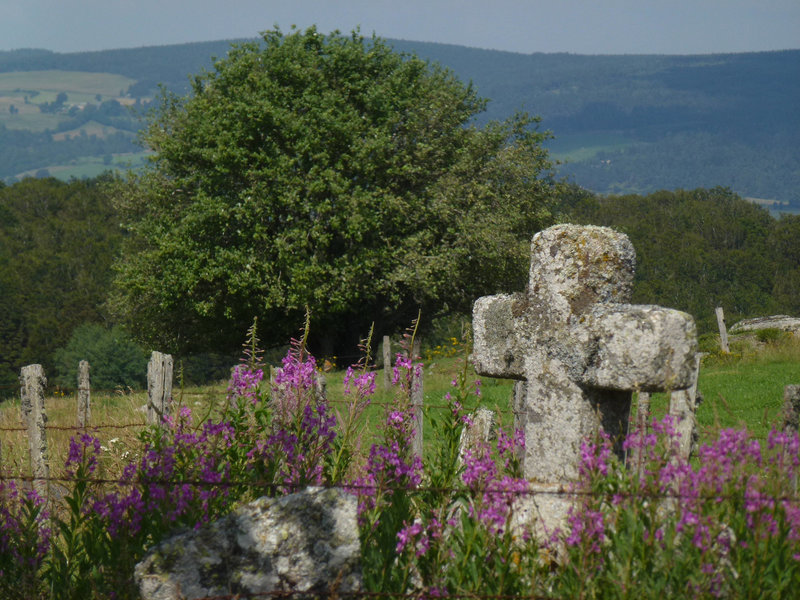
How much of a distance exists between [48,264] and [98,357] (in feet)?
54.8

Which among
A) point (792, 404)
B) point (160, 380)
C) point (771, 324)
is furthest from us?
point (771, 324)

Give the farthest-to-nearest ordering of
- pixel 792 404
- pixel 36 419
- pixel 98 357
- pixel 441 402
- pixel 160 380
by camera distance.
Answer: pixel 98 357 < pixel 441 402 < pixel 160 380 < pixel 36 419 < pixel 792 404

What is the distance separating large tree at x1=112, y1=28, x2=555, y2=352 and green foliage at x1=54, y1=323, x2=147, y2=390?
122ft

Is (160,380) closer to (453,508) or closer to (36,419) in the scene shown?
(36,419)

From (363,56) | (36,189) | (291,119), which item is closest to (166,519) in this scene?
(291,119)

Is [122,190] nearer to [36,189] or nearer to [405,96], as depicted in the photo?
[405,96]

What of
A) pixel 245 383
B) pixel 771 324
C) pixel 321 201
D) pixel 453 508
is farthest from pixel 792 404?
pixel 771 324

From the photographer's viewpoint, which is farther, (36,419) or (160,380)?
(160,380)

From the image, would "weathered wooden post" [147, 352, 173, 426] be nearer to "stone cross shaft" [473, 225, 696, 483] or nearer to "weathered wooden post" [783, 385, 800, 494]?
"stone cross shaft" [473, 225, 696, 483]

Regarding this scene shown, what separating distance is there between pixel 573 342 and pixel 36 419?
19.4 feet

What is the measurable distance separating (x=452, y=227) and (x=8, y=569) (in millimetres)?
25296

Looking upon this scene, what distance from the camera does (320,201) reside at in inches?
1148

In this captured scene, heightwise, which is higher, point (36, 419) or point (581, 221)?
point (36, 419)

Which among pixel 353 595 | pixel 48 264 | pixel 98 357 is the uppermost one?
pixel 353 595
